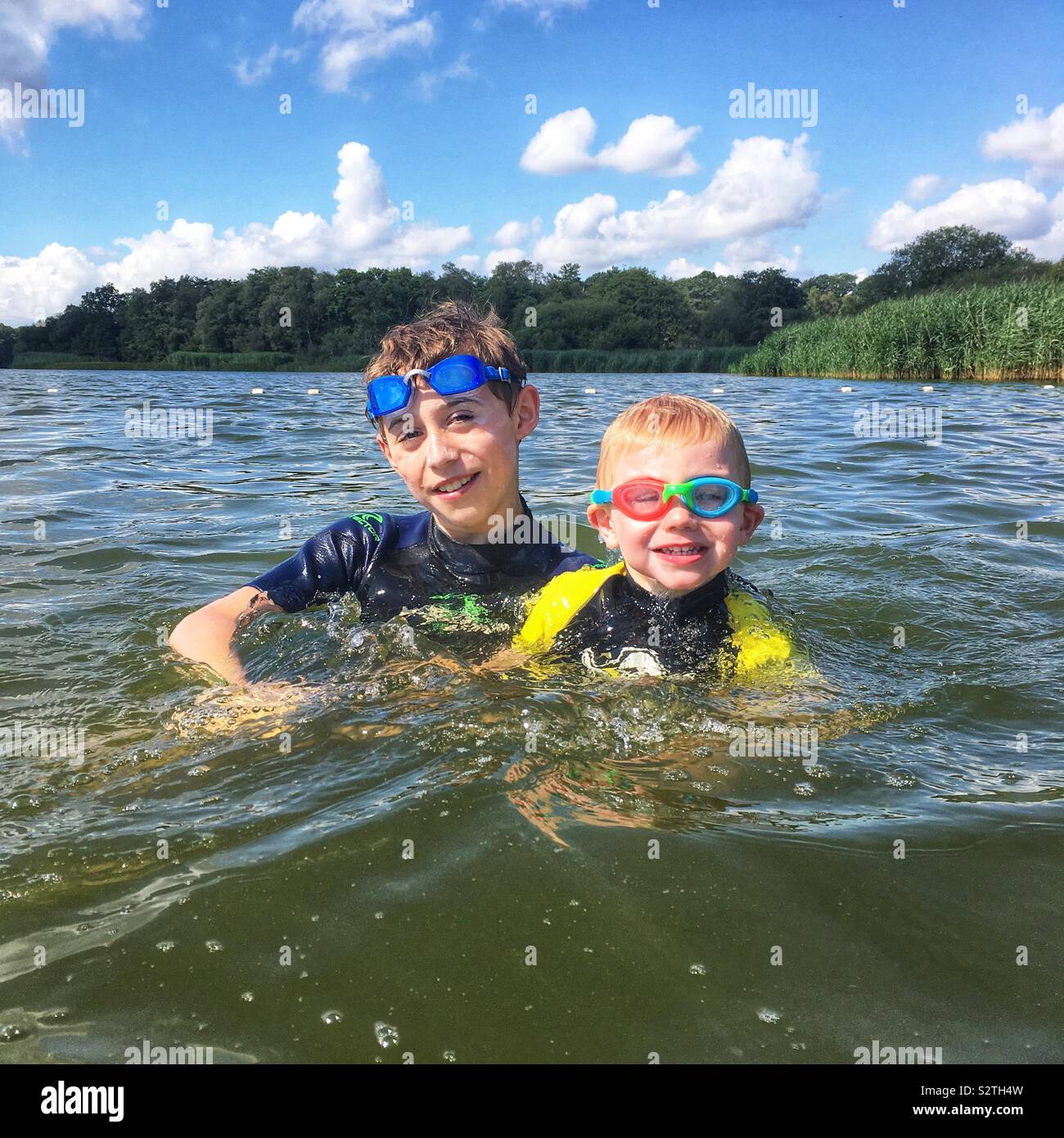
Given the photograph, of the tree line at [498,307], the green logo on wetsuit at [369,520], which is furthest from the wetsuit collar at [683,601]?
the tree line at [498,307]

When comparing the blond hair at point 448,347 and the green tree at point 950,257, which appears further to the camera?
the green tree at point 950,257

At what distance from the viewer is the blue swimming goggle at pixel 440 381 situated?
A: 4023mm

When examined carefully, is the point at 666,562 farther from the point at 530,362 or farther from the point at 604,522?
the point at 530,362

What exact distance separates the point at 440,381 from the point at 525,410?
0.54m

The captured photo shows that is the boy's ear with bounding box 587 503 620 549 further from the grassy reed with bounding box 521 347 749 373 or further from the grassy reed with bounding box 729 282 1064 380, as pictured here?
the grassy reed with bounding box 521 347 749 373

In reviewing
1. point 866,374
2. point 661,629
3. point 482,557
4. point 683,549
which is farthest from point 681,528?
point 866,374

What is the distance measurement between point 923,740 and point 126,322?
93741mm

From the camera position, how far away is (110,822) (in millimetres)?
2672

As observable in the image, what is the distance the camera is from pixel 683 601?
12.1ft

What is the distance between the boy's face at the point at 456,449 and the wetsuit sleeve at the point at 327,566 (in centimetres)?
47

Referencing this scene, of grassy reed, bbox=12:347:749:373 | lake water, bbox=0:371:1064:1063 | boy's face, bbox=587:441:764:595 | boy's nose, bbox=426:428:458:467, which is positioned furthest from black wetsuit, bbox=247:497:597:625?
grassy reed, bbox=12:347:749:373

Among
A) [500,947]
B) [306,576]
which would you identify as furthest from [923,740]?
[306,576]

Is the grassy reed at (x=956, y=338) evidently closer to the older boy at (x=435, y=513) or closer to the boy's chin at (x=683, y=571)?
the older boy at (x=435, y=513)

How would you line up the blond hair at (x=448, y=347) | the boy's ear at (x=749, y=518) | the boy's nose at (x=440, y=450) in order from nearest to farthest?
the boy's ear at (x=749, y=518) < the boy's nose at (x=440, y=450) < the blond hair at (x=448, y=347)
